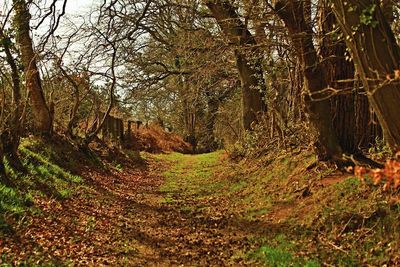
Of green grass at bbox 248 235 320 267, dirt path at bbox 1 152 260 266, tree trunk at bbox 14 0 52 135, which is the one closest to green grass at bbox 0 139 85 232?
dirt path at bbox 1 152 260 266

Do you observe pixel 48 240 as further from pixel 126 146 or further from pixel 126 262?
pixel 126 146

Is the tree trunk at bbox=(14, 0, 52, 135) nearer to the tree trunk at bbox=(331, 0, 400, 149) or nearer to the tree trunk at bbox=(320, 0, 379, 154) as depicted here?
the tree trunk at bbox=(320, 0, 379, 154)

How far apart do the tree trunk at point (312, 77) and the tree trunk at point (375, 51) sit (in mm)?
2885

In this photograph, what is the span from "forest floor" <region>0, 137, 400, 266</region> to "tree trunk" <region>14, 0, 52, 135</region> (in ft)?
6.24

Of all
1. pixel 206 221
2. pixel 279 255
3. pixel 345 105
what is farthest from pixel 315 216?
pixel 345 105

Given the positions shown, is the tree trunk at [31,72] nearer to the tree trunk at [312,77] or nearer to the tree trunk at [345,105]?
the tree trunk at [312,77]

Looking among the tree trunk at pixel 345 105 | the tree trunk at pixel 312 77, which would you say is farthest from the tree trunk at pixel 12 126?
the tree trunk at pixel 345 105

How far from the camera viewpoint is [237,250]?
660 centimetres

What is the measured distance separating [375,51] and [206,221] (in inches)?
198

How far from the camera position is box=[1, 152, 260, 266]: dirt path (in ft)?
20.2

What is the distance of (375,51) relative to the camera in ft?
15.4

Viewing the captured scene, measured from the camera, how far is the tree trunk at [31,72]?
10.7 meters

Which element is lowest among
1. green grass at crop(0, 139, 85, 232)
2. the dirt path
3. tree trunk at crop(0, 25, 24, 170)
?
the dirt path

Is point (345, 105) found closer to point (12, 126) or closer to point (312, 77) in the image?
point (312, 77)
